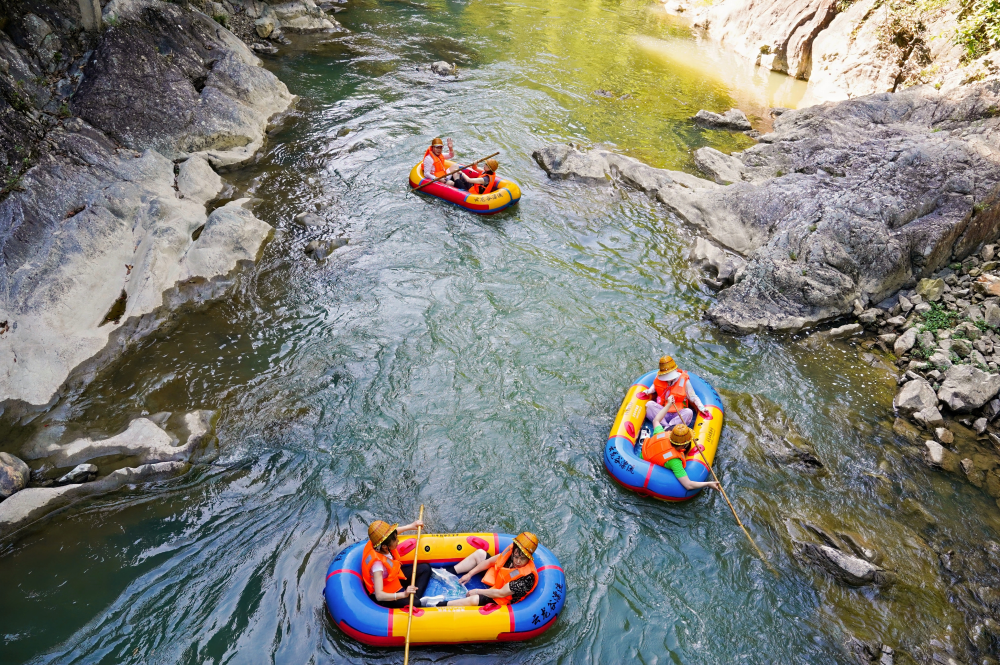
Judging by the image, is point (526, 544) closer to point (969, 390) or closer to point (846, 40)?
point (969, 390)

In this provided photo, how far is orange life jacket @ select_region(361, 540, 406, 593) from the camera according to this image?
207 inches

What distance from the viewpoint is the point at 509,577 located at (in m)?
5.29

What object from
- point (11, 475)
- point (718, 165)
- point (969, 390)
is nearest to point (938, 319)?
point (969, 390)

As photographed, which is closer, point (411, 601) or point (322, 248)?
point (411, 601)

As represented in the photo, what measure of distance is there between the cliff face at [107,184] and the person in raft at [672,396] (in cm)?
659

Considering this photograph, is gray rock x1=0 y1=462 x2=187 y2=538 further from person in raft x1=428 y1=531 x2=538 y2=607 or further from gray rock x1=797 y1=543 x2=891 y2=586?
gray rock x1=797 y1=543 x2=891 y2=586

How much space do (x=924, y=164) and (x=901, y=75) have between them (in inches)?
299

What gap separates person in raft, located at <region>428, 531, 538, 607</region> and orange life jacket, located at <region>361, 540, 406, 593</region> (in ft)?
1.50

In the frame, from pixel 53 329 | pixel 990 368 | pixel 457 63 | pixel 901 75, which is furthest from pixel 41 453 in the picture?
pixel 901 75

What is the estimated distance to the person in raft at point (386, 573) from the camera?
205 inches

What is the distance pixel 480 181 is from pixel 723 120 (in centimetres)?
882

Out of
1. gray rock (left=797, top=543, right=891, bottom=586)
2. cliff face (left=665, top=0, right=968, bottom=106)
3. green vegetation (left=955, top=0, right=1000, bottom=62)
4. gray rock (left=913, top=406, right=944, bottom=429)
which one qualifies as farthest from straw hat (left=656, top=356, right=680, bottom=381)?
cliff face (left=665, top=0, right=968, bottom=106)

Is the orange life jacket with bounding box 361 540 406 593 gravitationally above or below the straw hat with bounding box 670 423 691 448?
below

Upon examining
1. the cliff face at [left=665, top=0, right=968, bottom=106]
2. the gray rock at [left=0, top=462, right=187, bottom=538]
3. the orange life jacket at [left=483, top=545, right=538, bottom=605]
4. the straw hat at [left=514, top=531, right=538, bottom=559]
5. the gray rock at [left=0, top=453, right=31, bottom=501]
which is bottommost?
the gray rock at [left=0, top=462, right=187, bottom=538]
